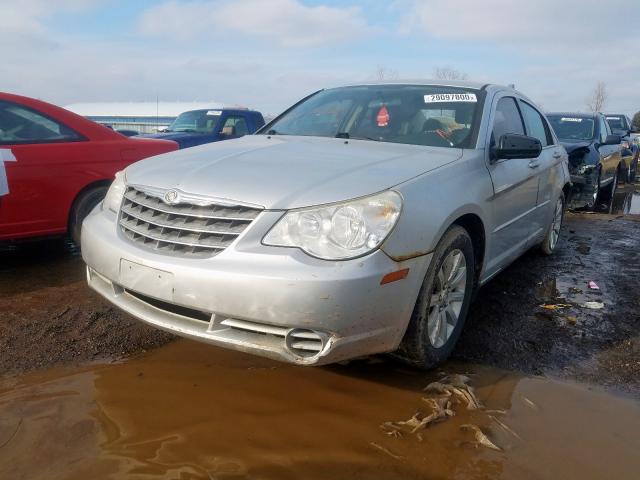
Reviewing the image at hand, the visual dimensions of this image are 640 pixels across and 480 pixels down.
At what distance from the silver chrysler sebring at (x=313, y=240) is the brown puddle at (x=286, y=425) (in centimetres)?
31

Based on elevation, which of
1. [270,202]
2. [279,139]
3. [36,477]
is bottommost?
[36,477]

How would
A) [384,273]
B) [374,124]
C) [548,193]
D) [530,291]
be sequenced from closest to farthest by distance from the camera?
[384,273] → [374,124] → [530,291] → [548,193]

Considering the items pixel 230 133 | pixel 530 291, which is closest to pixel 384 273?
pixel 530 291

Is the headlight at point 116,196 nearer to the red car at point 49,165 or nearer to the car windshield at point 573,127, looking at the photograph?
the red car at point 49,165

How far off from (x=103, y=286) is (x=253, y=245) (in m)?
1.05

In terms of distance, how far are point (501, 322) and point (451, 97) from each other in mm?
1552

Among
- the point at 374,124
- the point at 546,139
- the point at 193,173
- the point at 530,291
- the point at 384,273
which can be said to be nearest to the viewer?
the point at 384,273

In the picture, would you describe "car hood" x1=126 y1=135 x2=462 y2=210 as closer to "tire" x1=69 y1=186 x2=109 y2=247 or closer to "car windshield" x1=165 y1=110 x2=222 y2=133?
"tire" x1=69 y1=186 x2=109 y2=247

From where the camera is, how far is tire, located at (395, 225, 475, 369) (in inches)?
102

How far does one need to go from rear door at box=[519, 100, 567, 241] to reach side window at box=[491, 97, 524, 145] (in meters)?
0.21

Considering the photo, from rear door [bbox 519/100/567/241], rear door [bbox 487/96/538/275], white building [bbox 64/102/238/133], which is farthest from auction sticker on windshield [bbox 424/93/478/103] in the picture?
white building [bbox 64/102/238/133]

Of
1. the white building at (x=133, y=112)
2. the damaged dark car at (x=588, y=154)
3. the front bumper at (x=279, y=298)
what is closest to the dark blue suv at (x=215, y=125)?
the damaged dark car at (x=588, y=154)

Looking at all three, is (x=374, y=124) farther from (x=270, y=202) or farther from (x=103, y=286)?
(x=103, y=286)

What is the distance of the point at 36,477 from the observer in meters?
1.95
